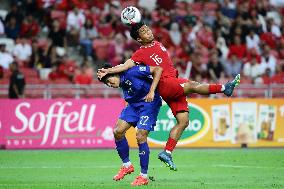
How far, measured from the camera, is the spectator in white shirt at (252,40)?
30086 millimetres

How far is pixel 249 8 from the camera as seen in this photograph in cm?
3164

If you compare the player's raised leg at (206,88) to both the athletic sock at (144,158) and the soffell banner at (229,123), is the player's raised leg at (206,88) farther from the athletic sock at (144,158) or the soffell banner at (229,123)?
the soffell banner at (229,123)

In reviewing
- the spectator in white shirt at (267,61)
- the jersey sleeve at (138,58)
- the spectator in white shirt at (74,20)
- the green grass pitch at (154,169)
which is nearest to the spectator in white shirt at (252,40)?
the spectator in white shirt at (267,61)

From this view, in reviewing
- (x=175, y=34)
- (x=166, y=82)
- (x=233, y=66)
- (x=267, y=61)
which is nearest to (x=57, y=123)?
(x=175, y=34)

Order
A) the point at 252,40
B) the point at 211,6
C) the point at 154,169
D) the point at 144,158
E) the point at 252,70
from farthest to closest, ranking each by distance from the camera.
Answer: the point at 211,6 < the point at 252,40 < the point at 252,70 < the point at 154,169 < the point at 144,158

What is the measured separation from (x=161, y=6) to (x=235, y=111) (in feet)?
24.4

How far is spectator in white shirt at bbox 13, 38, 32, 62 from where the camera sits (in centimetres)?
2666

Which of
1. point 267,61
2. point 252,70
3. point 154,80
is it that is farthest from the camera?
point 267,61

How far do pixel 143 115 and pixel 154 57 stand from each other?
0.99 meters

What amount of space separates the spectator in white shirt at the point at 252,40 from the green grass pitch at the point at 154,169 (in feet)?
Answer: 25.4

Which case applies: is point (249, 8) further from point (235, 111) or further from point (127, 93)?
point (127, 93)

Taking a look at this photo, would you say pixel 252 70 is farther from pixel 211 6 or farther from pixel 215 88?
pixel 215 88

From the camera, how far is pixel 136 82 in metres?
14.1

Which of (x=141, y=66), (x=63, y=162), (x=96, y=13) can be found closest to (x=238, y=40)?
(x=96, y=13)
